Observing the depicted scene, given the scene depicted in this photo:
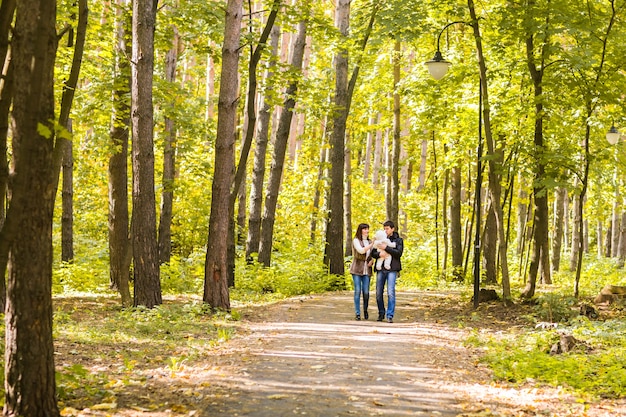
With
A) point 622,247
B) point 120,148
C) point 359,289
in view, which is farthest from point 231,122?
point 622,247

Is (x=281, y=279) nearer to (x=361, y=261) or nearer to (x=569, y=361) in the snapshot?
(x=361, y=261)

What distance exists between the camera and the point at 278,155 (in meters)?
20.6

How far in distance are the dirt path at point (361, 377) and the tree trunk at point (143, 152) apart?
2209 millimetres

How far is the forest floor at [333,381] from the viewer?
6.77m

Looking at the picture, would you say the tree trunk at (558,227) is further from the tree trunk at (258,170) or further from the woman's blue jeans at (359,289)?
the woman's blue jeans at (359,289)

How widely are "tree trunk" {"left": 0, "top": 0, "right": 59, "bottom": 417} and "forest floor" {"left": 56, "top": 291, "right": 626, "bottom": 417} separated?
2.54 ft

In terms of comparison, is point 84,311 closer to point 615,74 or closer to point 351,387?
point 351,387

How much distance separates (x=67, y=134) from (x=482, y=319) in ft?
35.1

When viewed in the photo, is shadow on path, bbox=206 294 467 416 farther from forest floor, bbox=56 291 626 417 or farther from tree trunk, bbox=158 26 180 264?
tree trunk, bbox=158 26 180 264

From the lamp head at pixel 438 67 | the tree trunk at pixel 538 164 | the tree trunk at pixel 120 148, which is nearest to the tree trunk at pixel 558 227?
the tree trunk at pixel 538 164

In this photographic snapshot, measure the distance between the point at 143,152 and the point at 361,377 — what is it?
6887 millimetres

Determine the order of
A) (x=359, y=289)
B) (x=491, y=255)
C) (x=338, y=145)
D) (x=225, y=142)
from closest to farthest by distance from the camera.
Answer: (x=225, y=142)
(x=359, y=289)
(x=338, y=145)
(x=491, y=255)

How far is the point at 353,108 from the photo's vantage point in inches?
1282

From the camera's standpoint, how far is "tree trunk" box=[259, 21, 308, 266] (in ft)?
65.8
